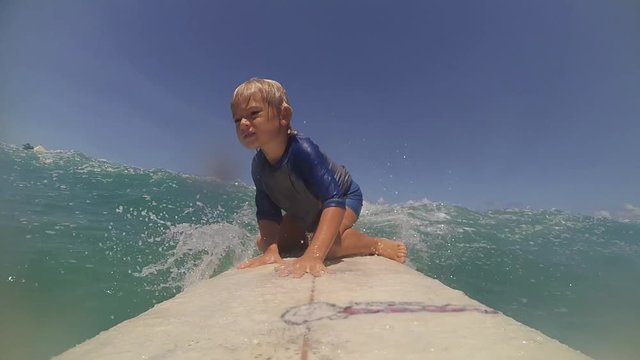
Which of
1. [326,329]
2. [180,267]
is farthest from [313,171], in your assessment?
[180,267]

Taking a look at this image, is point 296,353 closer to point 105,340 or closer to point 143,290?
point 105,340

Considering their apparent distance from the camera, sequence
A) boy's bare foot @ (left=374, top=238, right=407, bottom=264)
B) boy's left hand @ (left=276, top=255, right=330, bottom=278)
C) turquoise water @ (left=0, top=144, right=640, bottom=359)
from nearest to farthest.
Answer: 1. boy's left hand @ (left=276, top=255, right=330, bottom=278)
2. boy's bare foot @ (left=374, top=238, right=407, bottom=264)
3. turquoise water @ (left=0, top=144, right=640, bottom=359)

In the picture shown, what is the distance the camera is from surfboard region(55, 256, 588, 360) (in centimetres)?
85

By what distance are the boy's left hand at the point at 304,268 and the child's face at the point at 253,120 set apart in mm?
825

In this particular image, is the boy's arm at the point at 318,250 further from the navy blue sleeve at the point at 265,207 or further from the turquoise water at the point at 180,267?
the turquoise water at the point at 180,267

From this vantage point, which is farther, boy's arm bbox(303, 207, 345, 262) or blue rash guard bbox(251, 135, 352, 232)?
blue rash guard bbox(251, 135, 352, 232)

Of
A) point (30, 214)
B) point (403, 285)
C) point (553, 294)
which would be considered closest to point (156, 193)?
point (30, 214)

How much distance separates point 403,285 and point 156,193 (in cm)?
1356

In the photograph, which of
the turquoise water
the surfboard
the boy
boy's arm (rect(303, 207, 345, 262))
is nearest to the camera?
the surfboard

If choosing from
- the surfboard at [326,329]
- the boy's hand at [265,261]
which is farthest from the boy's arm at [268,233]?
the surfboard at [326,329]

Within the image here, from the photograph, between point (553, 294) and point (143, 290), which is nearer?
point (143, 290)

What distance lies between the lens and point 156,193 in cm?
1357

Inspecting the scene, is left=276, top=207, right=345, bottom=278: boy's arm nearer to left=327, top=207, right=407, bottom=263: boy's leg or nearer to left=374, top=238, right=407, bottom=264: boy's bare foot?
left=327, top=207, right=407, bottom=263: boy's leg

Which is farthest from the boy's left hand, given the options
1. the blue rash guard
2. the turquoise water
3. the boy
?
the turquoise water
